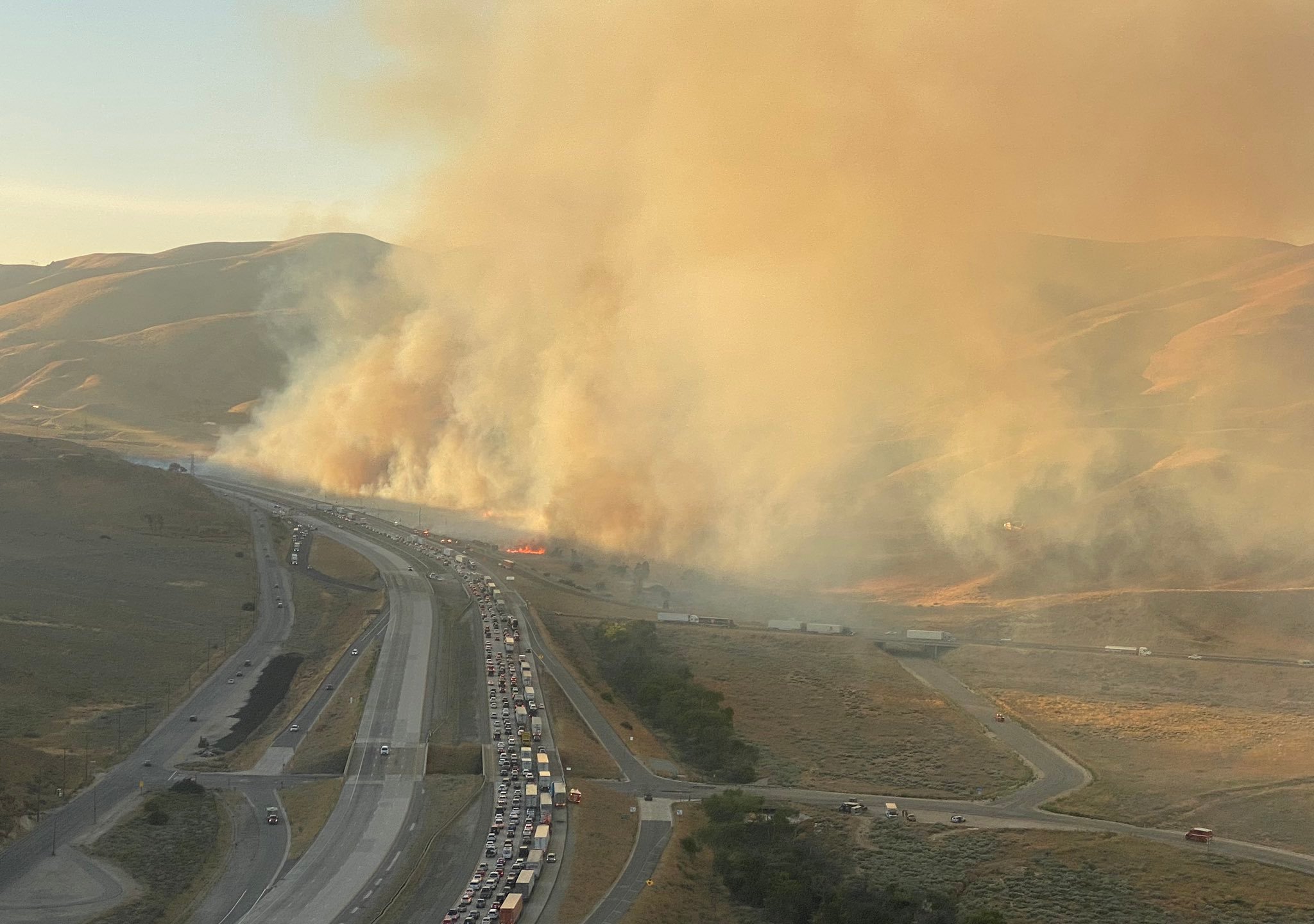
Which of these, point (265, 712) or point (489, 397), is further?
point (489, 397)

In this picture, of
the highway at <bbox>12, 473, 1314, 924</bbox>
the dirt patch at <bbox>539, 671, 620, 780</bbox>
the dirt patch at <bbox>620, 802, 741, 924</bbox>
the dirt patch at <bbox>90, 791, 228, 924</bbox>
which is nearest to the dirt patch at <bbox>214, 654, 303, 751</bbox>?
the highway at <bbox>12, 473, 1314, 924</bbox>

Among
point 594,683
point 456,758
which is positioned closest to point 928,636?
point 594,683

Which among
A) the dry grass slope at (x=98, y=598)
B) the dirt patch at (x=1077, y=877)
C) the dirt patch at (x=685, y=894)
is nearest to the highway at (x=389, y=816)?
the dirt patch at (x=685, y=894)

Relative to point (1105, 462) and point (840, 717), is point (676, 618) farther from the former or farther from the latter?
point (1105, 462)

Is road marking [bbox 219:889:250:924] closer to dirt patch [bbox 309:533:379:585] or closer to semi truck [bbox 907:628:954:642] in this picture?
semi truck [bbox 907:628:954:642]

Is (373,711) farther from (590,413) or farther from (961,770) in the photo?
(590,413)

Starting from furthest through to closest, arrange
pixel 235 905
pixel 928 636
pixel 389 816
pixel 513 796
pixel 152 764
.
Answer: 1. pixel 928 636
2. pixel 152 764
3. pixel 513 796
4. pixel 389 816
5. pixel 235 905

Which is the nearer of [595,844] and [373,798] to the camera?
[595,844]

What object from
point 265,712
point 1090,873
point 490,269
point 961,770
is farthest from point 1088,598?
point 490,269
